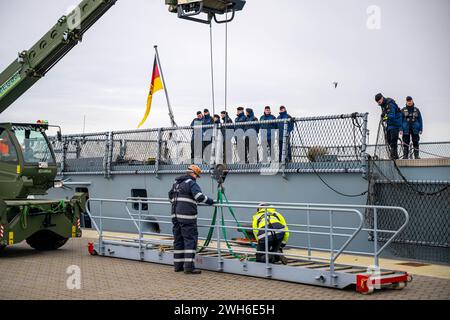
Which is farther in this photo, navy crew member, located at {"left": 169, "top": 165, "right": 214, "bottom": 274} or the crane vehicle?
the crane vehicle

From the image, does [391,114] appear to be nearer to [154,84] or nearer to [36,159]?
[36,159]

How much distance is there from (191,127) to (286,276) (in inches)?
289

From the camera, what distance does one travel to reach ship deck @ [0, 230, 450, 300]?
928cm

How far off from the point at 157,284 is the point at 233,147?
644 cm

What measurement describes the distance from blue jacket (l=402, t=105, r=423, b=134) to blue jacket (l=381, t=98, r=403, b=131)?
0.72m

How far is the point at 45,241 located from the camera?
15320 millimetres

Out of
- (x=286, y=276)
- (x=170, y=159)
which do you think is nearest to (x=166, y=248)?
(x=286, y=276)

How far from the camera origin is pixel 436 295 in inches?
359

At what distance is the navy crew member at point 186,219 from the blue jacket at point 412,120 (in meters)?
6.02

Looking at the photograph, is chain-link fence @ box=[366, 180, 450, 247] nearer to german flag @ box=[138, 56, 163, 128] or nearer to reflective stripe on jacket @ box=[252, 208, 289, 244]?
reflective stripe on jacket @ box=[252, 208, 289, 244]

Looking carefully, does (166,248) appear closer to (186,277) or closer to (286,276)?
(186,277)

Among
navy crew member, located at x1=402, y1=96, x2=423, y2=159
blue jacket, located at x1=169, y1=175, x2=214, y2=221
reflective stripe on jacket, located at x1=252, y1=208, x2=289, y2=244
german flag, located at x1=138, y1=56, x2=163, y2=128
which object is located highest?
german flag, located at x1=138, y1=56, x2=163, y2=128

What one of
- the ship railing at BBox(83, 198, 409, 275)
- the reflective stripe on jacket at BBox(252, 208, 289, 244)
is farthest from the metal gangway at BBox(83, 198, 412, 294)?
the reflective stripe on jacket at BBox(252, 208, 289, 244)

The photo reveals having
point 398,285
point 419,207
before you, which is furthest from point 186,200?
point 419,207
